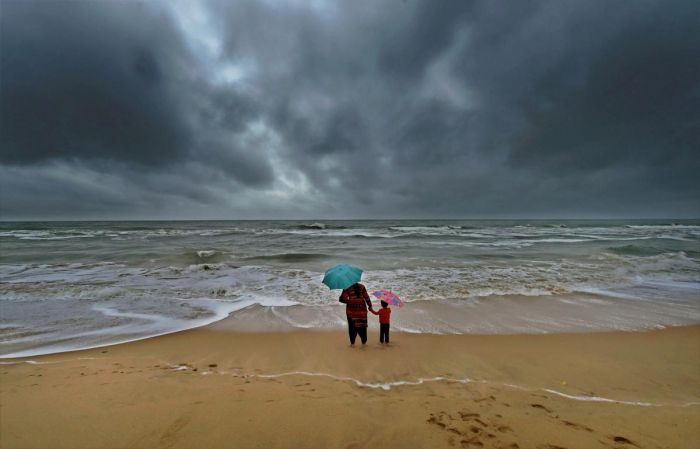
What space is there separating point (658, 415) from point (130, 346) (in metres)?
8.22

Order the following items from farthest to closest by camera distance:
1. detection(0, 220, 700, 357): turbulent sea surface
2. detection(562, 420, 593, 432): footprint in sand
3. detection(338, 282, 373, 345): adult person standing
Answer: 1. detection(0, 220, 700, 357): turbulent sea surface
2. detection(338, 282, 373, 345): adult person standing
3. detection(562, 420, 593, 432): footprint in sand

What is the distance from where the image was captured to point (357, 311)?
5.95 meters

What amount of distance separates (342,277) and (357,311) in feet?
2.54

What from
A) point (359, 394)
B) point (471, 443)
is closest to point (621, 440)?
point (471, 443)

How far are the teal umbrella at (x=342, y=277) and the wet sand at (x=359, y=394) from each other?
4.05ft

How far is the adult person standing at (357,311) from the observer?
595 centimetres

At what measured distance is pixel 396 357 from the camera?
5.42 m

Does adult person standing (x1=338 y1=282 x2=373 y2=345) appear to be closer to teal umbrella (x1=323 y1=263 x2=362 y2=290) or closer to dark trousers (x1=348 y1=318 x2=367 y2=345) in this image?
dark trousers (x1=348 y1=318 x2=367 y2=345)

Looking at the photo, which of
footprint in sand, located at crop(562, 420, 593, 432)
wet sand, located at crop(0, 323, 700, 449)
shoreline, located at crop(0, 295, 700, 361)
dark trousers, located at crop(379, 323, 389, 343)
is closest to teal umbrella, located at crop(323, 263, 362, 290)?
dark trousers, located at crop(379, 323, 389, 343)

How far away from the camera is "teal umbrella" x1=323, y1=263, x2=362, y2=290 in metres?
5.62

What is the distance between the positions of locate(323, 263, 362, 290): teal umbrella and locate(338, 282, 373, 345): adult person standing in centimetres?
20

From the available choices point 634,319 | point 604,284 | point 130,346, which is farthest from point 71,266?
point 604,284

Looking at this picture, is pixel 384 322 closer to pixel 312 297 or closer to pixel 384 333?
pixel 384 333

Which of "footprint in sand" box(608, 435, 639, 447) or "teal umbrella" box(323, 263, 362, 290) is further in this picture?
"teal umbrella" box(323, 263, 362, 290)
